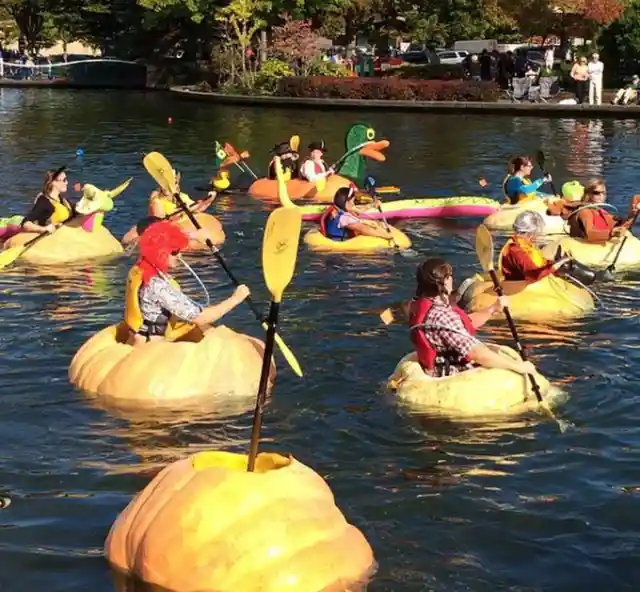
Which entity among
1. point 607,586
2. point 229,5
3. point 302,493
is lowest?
point 607,586

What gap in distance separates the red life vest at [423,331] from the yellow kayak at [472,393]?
0.36ft

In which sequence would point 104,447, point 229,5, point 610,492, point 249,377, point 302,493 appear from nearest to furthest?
point 302,493 < point 610,492 < point 104,447 < point 249,377 < point 229,5

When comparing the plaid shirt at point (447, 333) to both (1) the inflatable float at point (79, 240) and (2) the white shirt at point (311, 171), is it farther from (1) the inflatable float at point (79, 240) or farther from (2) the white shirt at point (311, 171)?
(2) the white shirt at point (311, 171)

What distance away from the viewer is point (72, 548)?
653 centimetres

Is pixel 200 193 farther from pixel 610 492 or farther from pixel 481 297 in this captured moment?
→ pixel 610 492

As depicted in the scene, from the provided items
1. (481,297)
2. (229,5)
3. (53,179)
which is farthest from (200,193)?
(229,5)

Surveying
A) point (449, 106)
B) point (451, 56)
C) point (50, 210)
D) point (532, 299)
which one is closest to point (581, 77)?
point (449, 106)

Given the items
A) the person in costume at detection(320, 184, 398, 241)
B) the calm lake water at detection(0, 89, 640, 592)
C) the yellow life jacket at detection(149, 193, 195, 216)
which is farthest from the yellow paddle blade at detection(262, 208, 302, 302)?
the yellow life jacket at detection(149, 193, 195, 216)

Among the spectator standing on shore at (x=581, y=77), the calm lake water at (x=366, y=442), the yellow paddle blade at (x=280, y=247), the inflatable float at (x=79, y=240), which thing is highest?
→ the spectator standing on shore at (x=581, y=77)

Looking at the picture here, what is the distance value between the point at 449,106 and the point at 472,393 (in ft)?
95.5

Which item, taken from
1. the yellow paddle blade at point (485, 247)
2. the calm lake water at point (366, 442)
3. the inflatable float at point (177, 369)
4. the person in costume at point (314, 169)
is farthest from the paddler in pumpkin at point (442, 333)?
the person in costume at point (314, 169)

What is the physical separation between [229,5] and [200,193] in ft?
87.0

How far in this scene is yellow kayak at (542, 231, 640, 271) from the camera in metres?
13.4

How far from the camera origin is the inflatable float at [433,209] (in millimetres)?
17766
